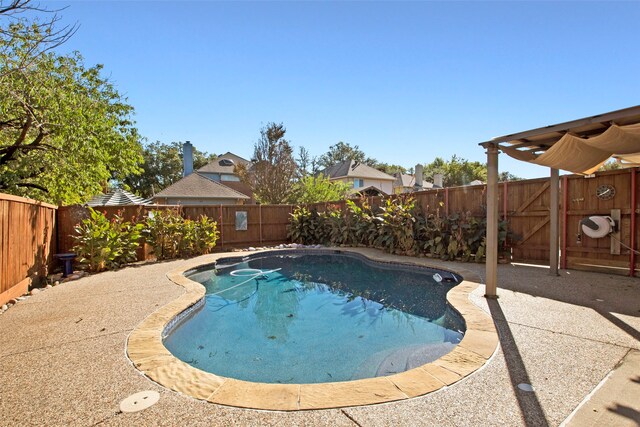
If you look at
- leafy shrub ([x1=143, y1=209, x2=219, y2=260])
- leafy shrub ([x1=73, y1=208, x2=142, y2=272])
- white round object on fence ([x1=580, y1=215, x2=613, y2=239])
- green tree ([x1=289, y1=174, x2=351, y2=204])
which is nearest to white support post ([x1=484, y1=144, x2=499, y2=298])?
white round object on fence ([x1=580, y1=215, x2=613, y2=239])

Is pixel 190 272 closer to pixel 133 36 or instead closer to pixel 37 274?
pixel 37 274

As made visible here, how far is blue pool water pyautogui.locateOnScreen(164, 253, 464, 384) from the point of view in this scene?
134 inches

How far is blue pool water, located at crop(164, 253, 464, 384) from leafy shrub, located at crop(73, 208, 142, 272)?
199 cm

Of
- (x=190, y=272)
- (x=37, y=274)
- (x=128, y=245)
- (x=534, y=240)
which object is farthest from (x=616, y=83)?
(x=37, y=274)

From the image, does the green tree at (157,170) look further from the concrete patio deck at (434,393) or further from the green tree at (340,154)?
the concrete patio deck at (434,393)

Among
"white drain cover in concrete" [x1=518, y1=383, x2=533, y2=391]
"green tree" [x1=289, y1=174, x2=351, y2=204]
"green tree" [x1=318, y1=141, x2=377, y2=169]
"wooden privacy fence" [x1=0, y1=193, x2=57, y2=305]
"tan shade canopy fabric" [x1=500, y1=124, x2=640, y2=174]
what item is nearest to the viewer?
"white drain cover in concrete" [x1=518, y1=383, x2=533, y2=391]

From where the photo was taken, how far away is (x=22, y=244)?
18.3 ft

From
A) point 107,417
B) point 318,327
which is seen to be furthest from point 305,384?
point 318,327

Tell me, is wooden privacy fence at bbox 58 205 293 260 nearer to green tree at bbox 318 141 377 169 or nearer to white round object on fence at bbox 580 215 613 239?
white round object on fence at bbox 580 215 613 239

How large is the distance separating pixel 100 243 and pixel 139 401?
6.73m

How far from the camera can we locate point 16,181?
8.44m

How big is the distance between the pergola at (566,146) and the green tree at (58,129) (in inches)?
352

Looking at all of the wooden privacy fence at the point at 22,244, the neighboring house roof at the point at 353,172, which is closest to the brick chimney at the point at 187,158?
the neighboring house roof at the point at 353,172

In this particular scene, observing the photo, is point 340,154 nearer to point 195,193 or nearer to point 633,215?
point 195,193
